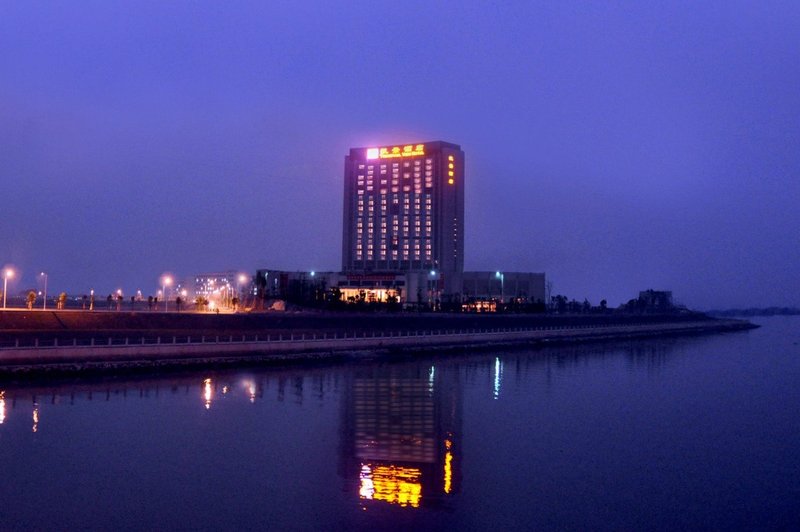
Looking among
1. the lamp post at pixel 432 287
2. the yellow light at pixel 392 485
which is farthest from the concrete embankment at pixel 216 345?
the lamp post at pixel 432 287

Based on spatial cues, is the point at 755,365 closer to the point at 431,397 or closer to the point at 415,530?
the point at 431,397

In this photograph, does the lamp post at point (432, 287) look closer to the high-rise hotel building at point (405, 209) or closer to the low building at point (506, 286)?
the low building at point (506, 286)

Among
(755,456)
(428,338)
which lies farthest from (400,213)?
(755,456)

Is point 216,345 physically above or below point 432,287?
below

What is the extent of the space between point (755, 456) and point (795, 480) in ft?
11.2

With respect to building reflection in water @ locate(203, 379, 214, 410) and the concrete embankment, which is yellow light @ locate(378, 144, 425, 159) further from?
building reflection in water @ locate(203, 379, 214, 410)

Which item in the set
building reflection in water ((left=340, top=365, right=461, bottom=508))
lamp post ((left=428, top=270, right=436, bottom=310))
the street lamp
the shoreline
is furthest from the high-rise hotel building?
building reflection in water ((left=340, top=365, right=461, bottom=508))

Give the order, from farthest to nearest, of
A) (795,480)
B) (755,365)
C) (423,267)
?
(423,267) → (755,365) → (795,480)

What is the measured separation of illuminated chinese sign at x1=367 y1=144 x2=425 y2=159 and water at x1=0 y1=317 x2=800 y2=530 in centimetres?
12300

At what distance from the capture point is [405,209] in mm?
164500

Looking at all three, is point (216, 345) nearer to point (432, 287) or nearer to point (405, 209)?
point (432, 287)

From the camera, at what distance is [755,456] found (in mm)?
25078

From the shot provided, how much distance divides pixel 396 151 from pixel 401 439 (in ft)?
470

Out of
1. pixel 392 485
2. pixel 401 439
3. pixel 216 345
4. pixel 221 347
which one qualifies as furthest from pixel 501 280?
pixel 392 485
